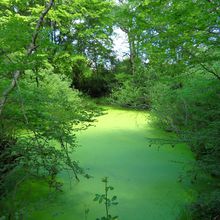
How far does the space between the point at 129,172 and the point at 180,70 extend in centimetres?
143

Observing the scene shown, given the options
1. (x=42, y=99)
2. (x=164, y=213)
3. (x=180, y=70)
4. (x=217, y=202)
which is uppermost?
(x=180, y=70)

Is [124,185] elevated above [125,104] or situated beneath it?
situated beneath

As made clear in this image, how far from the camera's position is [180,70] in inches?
97.4

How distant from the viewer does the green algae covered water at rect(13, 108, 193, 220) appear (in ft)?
7.84

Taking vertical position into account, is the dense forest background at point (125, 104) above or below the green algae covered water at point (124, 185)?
above

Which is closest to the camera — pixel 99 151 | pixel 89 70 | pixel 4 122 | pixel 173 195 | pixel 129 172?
pixel 4 122

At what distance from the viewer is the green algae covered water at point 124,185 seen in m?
2.39

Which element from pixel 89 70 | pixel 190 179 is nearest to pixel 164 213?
pixel 190 179

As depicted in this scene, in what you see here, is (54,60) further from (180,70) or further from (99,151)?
(180,70)

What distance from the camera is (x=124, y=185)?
2975 millimetres

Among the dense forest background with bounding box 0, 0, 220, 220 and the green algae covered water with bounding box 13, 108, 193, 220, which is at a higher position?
the dense forest background with bounding box 0, 0, 220, 220

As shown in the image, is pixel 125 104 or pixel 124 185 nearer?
pixel 125 104

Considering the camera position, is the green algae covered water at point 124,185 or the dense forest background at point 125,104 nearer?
the dense forest background at point 125,104

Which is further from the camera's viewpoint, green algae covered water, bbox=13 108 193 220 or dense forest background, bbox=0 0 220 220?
green algae covered water, bbox=13 108 193 220
